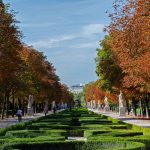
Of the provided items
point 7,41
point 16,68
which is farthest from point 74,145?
point 16,68

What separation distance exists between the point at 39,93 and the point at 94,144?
68.0 meters

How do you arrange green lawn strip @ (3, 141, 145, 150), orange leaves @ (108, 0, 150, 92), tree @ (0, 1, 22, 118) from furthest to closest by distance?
tree @ (0, 1, 22, 118) < orange leaves @ (108, 0, 150, 92) < green lawn strip @ (3, 141, 145, 150)

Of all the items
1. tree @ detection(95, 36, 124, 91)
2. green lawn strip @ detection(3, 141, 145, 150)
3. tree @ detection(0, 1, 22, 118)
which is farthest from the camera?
tree @ detection(95, 36, 124, 91)

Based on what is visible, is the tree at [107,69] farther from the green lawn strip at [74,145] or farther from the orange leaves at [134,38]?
the green lawn strip at [74,145]

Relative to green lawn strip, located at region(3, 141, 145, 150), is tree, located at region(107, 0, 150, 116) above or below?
above

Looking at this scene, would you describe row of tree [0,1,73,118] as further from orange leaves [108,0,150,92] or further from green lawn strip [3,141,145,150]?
green lawn strip [3,141,145,150]

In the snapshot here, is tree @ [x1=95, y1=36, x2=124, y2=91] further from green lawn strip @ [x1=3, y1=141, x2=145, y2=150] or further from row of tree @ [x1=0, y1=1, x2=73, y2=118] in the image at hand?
green lawn strip @ [x1=3, y1=141, x2=145, y2=150]

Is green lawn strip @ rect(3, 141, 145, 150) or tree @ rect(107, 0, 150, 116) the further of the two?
tree @ rect(107, 0, 150, 116)

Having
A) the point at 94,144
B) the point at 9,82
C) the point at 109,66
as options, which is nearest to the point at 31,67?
the point at 9,82

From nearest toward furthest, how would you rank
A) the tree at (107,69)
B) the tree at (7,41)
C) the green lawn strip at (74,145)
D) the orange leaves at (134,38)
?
the green lawn strip at (74,145), the orange leaves at (134,38), the tree at (7,41), the tree at (107,69)

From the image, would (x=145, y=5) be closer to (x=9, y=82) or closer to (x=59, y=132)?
(x=59, y=132)

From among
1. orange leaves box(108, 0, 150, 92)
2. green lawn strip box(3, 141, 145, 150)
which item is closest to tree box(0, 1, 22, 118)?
orange leaves box(108, 0, 150, 92)

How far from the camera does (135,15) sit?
29.4 meters

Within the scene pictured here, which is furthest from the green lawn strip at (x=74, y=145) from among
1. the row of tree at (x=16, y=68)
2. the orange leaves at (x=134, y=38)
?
the row of tree at (x=16, y=68)
